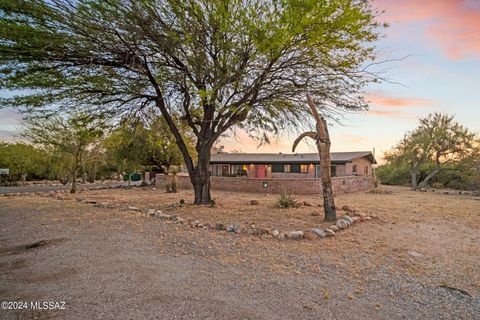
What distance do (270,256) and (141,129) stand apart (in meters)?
9.80

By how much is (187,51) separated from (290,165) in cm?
2026

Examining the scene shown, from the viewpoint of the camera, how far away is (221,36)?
723 centimetres

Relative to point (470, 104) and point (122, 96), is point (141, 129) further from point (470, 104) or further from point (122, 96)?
point (470, 104)

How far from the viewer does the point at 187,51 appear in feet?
26.3

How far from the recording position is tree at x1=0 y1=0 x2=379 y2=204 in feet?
19.3

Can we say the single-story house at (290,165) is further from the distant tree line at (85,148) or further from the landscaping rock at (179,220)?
the landscaping rock at (179,220)

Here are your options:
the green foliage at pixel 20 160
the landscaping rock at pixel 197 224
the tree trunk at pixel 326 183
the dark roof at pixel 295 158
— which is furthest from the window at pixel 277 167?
the green foliage at pixel 20 160

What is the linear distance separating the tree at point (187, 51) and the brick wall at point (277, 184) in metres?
8.55

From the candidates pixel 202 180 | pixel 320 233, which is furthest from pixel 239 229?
pixel 202 180

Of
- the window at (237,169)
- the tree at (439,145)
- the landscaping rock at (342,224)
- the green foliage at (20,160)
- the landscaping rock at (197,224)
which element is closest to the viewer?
the landscaping rock at (342,224)

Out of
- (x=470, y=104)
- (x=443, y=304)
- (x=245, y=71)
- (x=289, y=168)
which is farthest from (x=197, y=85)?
(x=289, y=168)

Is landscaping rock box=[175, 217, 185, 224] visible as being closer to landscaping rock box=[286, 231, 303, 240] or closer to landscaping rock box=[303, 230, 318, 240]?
landscaping rock box=[286, 231, 303, 240]

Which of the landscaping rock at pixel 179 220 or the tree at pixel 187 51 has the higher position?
the tree at pixel 187 51

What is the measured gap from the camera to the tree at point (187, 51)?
19.3 ft
